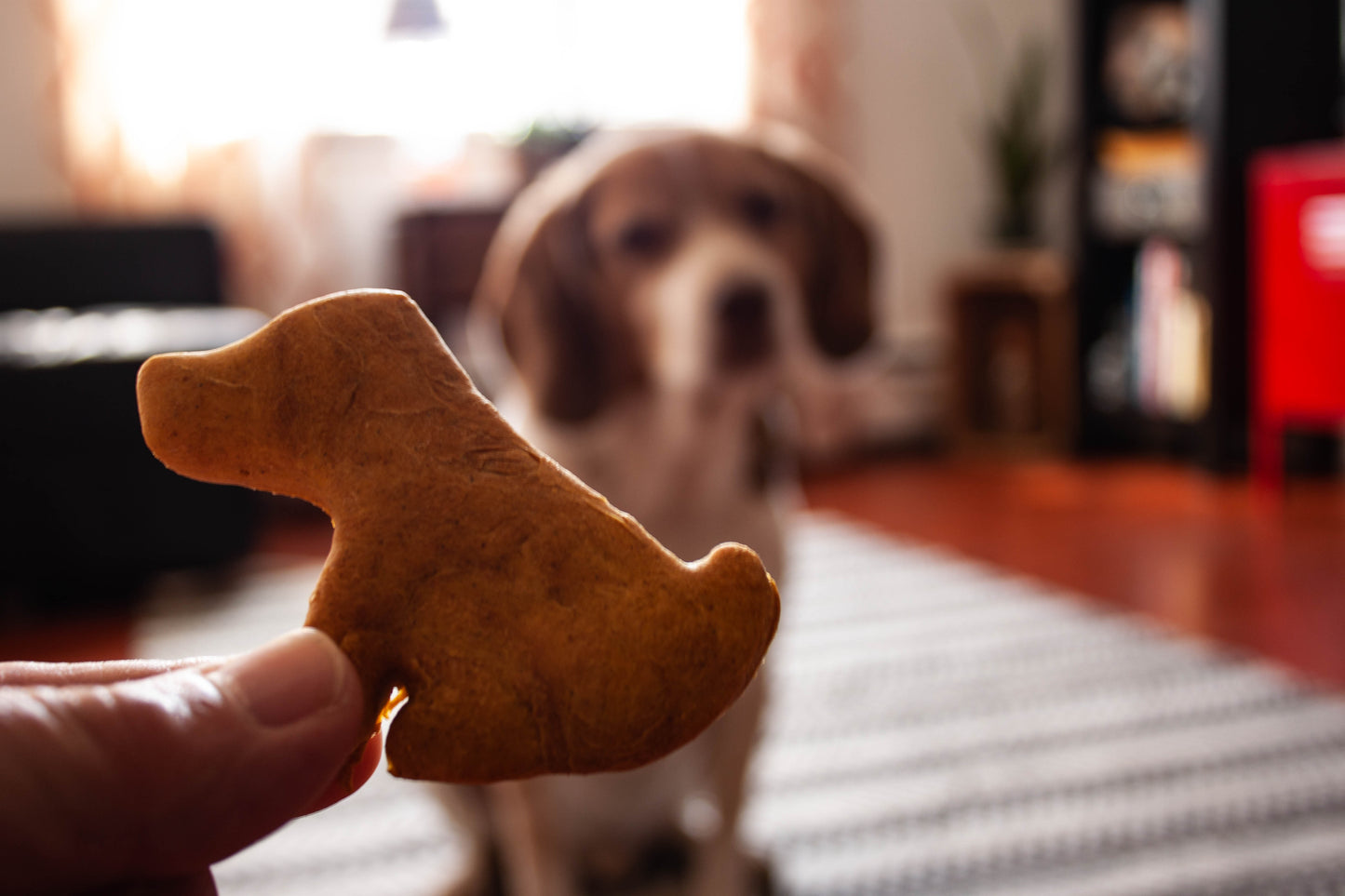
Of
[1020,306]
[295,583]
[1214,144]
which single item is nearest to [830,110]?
[1020,306]

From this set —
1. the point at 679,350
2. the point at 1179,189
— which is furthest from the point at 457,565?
the point at 1179,189

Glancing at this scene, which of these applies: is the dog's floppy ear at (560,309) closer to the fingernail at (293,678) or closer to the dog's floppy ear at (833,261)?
the dog's floppy ear at (833,261)

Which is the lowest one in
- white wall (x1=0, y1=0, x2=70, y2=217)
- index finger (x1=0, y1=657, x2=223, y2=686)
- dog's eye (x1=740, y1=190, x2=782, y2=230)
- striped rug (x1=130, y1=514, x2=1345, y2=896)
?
striped rug (x1=130, y1=514, x2=1345, y2=896)

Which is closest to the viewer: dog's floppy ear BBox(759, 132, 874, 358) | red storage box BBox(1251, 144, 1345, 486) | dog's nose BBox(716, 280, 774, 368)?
dog's nose BBox(716, 280, 774, 368)

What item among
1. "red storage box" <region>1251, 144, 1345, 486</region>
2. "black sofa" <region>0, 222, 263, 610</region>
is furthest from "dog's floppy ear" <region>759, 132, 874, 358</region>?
"red storage box" <region>1251, 144, 1345, 486</region>

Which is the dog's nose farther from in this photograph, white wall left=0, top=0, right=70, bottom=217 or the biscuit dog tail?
white wall left=0, top=0, right=70, bottom=217

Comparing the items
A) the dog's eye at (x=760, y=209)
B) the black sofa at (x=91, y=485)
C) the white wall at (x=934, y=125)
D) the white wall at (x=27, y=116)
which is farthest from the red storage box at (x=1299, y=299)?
the white wall at (x=27, y=116)

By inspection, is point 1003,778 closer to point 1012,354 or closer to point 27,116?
point 1012,354

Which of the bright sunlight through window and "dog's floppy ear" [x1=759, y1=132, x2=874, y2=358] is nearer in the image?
"dog's floppy ear" [x1=759, y1=132, x2=874, y2=358]
